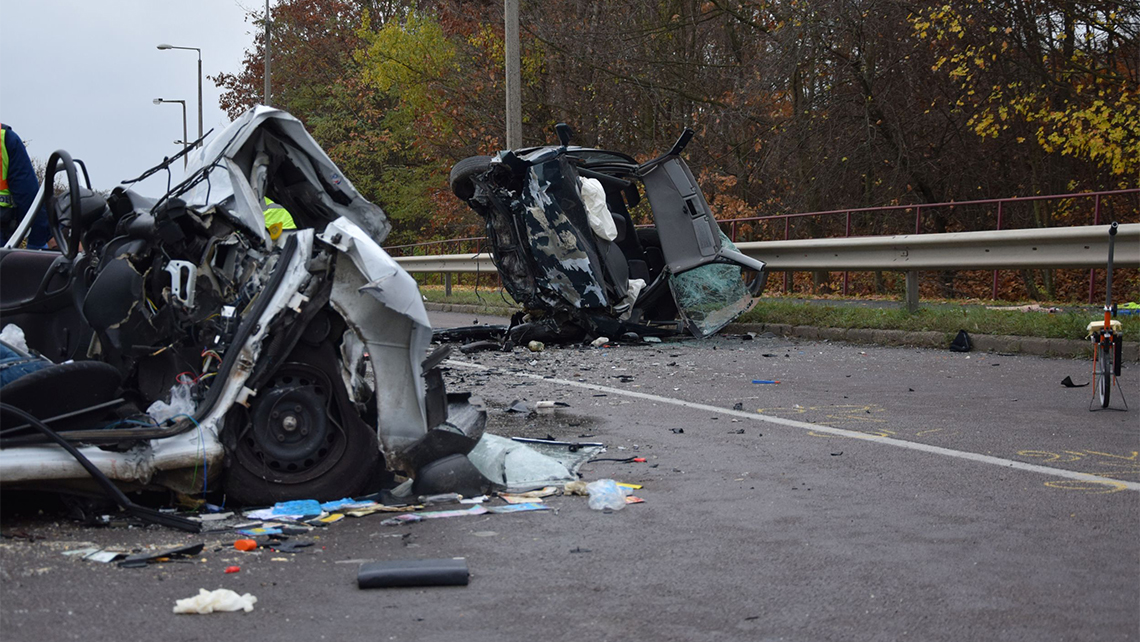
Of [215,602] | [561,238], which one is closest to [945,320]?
[561,238]

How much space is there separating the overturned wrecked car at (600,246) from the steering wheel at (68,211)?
19.8ft

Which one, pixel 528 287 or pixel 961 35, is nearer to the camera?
pixel 528 287

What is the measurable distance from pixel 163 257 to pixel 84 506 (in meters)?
1.10

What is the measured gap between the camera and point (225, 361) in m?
→ 4.34

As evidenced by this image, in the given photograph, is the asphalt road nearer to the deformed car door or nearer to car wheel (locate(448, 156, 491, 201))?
car wheel (locate(448, 156, 491, 201))

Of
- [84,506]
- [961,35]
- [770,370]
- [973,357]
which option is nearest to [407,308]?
[84,506]

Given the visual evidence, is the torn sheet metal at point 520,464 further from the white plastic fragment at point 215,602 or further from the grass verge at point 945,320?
the grass verge at point 945,320

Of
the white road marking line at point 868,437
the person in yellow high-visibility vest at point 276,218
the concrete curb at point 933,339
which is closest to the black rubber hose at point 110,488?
the person in yellow high-visibility vest at point 276,218

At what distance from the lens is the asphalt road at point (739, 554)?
3.10 metres

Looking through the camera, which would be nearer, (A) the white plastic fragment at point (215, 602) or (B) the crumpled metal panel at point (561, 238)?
(A) the white plastic fragment at point (215, 602)

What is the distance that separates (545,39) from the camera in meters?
26.4

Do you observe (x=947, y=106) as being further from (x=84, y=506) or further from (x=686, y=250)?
(x=84, y=506)

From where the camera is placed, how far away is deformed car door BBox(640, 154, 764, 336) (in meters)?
11.7

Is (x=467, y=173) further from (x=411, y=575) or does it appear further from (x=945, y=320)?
(x=411, y=575)
